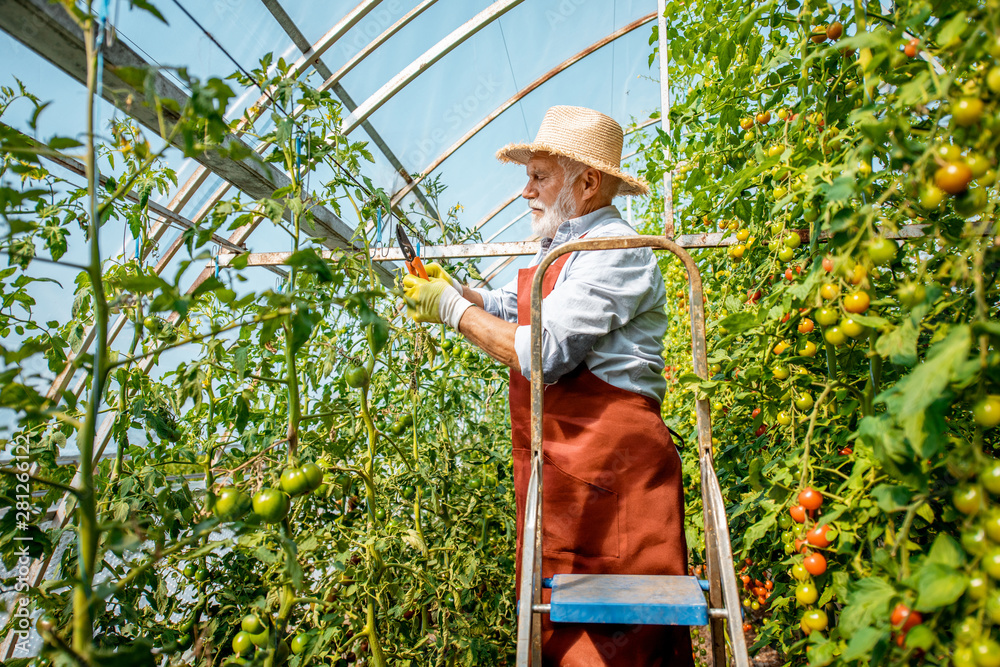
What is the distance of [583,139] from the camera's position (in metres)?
1.76

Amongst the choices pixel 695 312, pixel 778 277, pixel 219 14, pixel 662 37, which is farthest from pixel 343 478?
pixel 662 37

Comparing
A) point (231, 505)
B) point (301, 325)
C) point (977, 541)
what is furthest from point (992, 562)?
point (231, 505)

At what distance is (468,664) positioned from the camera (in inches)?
62.7

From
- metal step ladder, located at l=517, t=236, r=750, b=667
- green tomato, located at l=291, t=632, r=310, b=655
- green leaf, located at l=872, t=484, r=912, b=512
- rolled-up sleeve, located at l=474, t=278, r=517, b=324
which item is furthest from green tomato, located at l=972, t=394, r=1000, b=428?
rolled-up sleeve, located at l=474, t=278, r=517, b=324

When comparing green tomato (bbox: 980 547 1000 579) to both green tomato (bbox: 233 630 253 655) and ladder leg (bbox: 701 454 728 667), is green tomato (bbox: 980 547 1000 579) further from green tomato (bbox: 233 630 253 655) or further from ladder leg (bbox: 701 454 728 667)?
green tomato (bbox: 233 630 253 655)

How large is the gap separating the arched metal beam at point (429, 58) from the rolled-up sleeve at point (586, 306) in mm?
2833

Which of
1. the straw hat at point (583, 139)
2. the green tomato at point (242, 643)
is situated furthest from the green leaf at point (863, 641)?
the straw hat at point (583, 139)

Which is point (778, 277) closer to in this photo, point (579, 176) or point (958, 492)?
point (579, 176)

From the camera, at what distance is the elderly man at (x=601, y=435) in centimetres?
133

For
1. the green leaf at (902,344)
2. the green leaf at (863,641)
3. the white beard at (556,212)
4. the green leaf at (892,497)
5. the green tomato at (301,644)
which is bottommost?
the green tomato at (301,644)

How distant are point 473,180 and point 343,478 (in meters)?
4.27

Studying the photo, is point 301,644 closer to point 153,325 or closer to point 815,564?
point 153,325

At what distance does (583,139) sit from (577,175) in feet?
0.41

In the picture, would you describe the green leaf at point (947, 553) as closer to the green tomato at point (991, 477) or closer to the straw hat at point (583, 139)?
the green tomato at point (991, 477)
